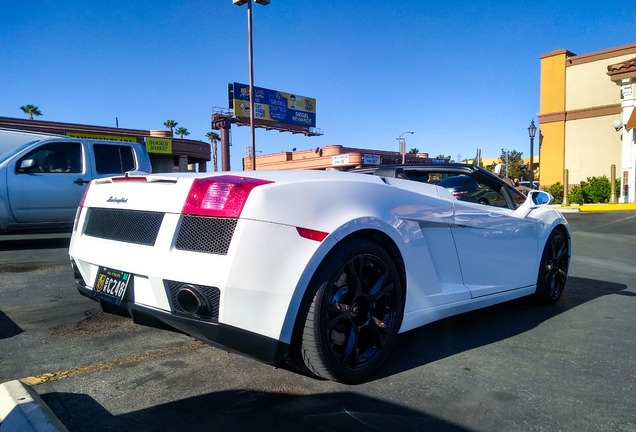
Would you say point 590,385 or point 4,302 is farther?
point 4,302

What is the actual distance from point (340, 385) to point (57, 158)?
721cm

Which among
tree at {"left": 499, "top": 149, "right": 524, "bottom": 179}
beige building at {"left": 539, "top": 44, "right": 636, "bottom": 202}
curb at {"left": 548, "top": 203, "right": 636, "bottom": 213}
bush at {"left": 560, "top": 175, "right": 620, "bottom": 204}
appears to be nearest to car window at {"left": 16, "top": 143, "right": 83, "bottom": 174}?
curb at {"left": 548, "top": 203, "right": 636, "bottom": 213}

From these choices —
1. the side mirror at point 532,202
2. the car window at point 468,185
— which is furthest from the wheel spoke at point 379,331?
the side mirror at point 532,202

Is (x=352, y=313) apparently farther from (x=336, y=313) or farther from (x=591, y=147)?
(x=591, y=147)

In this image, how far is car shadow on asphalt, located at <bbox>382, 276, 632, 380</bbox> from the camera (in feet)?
10.2

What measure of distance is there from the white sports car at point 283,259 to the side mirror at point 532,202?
1014mm

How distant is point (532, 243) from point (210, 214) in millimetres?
3152

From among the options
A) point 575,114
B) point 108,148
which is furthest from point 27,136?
point 575,114

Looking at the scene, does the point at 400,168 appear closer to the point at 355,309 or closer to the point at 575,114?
the point at 355,309

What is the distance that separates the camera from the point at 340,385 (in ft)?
8.55

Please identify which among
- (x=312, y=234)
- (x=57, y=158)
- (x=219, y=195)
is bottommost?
(x=312, y=234)

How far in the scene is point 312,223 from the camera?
238 cm

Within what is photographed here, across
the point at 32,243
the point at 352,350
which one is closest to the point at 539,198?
the point at 352,350

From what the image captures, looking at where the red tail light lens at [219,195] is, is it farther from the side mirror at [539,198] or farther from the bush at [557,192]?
the bush at [557,192]
